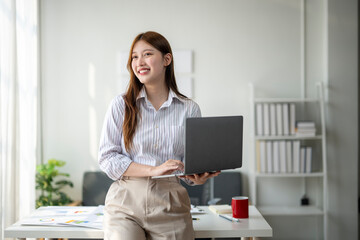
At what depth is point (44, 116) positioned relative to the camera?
4.00 meters

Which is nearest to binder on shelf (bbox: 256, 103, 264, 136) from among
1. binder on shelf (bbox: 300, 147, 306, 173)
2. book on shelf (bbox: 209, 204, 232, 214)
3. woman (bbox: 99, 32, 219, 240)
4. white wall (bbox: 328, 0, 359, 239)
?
binder on shelf (bbox: 300, 147, 306, 173)

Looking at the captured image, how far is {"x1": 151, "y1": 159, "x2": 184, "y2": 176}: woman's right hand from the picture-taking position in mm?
1787

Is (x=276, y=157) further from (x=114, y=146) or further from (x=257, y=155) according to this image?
(x=114, y=146)

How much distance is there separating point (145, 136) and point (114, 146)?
0.15 m

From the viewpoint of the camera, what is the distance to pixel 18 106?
329 centimetres

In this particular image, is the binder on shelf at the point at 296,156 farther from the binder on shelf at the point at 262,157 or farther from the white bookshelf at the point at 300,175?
the binder on shelf at the point at 262,157

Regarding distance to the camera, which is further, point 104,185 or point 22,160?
point 104,185

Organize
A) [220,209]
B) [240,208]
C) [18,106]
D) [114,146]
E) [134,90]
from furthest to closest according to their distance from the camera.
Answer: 1. [18,106]
2. [220,209]
3. [240,208]
4. [134,90]
5. [114,146]

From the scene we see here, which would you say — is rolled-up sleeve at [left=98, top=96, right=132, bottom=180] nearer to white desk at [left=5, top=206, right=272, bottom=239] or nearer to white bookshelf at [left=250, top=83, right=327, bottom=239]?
white desk at [left=5, top=206, right=272, bottom=239]

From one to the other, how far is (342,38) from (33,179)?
3.01 metres

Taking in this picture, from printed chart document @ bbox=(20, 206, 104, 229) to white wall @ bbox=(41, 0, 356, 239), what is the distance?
1.68 meters

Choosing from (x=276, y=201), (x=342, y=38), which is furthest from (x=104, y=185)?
(x=342, y=38)

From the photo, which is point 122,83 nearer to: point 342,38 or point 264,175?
point 264,175

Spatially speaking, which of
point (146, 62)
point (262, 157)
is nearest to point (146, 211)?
point (146, 62)
